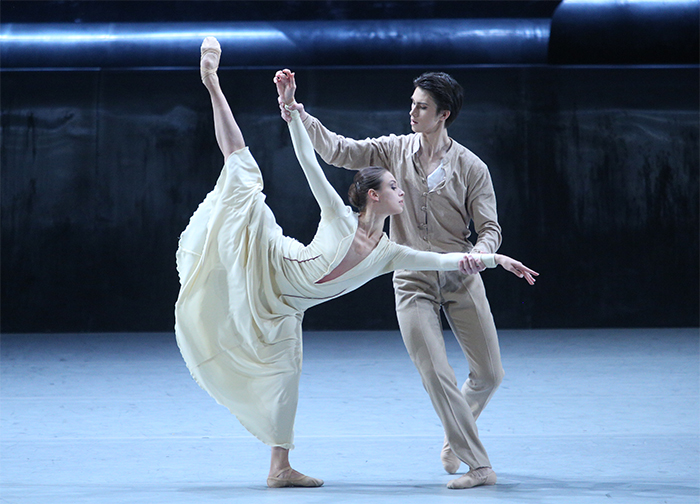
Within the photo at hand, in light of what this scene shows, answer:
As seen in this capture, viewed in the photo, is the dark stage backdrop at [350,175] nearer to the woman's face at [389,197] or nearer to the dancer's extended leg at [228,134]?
the dancer's extended leg at [228,134]

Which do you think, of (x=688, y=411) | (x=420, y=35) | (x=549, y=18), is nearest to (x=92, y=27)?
(x=420, y=35)

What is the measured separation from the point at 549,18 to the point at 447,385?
16.0ft

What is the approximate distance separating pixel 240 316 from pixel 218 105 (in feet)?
2.48

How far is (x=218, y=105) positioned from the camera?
2.77 m

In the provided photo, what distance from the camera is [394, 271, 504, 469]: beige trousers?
8.98 feet

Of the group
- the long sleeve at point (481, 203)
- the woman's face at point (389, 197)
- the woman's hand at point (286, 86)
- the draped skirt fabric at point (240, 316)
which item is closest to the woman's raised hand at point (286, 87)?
the woman's hand at point (286, 86)

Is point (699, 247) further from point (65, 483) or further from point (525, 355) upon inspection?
point (65, 483)

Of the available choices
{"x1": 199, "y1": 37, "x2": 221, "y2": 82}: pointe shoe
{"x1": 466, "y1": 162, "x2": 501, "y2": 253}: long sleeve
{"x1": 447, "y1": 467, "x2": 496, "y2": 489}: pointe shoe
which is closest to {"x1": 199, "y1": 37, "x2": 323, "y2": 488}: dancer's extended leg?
{"x1": 199, "y1": 37, "x2": 221, "y2": 82}: pointe shoe

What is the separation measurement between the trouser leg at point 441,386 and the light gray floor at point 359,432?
0.15m

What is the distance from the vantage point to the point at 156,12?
22.5 ft

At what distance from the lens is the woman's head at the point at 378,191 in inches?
106

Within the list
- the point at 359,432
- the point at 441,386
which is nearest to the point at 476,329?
the point at 441,386

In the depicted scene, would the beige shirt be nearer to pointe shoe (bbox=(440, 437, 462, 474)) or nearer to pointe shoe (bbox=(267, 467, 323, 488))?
pointe shoe (bbox=(440, 437, 462, 474))

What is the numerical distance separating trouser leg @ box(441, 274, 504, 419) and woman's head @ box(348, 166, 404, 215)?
1.33 ft
